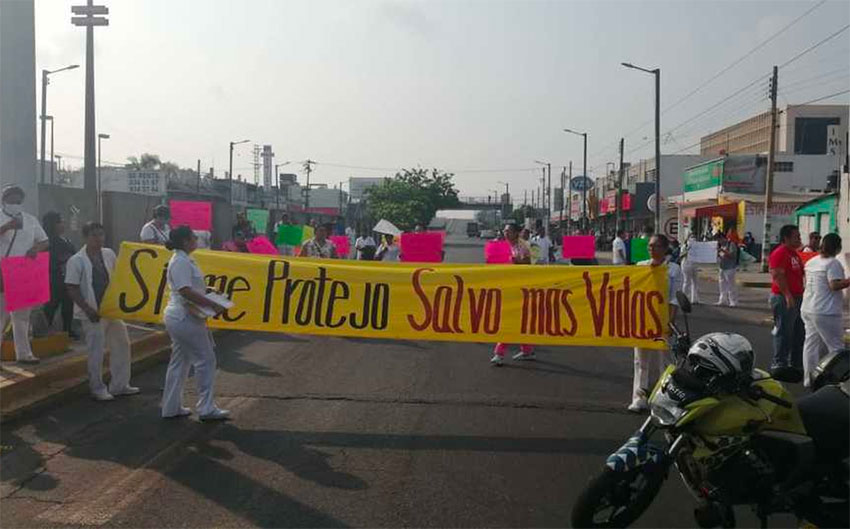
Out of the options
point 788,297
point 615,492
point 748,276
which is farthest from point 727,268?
point 615,492

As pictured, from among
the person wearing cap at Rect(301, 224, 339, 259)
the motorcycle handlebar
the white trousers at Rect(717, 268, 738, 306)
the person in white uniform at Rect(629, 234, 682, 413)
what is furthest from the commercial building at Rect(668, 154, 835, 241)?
the motorcycle handlebar

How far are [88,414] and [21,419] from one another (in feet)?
1.89

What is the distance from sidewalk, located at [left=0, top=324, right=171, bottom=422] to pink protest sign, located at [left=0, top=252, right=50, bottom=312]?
72 cm

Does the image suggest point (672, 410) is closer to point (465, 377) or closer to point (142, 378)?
point (465, 377)

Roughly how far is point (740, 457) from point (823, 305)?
5136 mm

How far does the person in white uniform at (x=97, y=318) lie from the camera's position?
26.4ft

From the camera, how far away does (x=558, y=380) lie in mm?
9672

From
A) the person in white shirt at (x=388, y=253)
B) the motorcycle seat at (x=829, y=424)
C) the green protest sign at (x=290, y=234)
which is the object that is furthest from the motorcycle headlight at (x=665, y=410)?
the green protest sign at (x=290, y=234)

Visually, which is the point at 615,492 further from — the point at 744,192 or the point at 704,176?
the point at 704,176

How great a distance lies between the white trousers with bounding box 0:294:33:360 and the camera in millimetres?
9016

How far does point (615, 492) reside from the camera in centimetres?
454

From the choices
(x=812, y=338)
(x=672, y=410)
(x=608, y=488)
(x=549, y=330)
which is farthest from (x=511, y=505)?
(x=812, y=338)

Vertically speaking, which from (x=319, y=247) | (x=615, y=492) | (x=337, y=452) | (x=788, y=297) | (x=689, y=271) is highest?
(x=319, y=247)

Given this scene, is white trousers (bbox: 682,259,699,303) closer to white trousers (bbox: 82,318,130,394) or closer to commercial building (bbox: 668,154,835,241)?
white trousers (bbox: 82,318,130,394)
